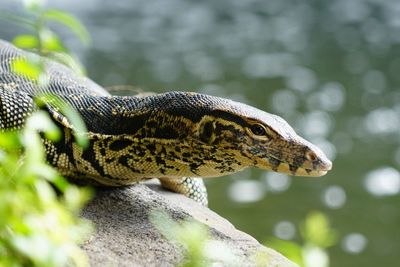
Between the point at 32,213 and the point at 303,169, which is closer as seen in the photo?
the point at 32,213

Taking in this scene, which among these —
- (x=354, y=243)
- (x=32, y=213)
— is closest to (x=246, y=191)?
(x=354, y=243)

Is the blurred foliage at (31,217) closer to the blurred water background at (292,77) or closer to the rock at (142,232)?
the rock at (142,232)

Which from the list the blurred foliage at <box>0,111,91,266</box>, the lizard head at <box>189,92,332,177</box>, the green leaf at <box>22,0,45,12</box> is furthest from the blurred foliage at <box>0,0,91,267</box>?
the lizard head at <box>189,92,332,177</box>

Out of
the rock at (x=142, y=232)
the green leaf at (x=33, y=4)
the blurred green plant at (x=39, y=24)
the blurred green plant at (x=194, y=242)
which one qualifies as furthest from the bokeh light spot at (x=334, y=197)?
the green leaf at (x=33, y=4)

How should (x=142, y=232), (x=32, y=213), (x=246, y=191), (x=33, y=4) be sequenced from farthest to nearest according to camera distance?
(x=246, y=191), (x=142, y=232), (x=33, y=4), (x=32, y=213)

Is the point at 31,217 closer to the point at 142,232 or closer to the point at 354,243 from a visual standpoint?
the point at 142,232

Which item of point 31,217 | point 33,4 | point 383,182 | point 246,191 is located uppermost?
point 383,182

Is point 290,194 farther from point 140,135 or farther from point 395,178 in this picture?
point 140,135
